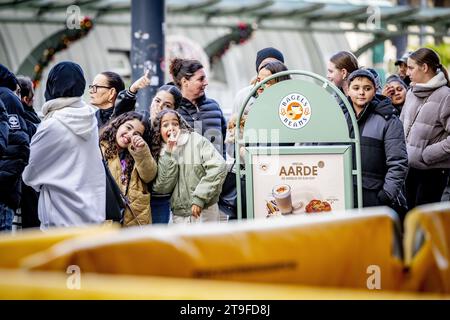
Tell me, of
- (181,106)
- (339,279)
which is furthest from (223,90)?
(339,279)

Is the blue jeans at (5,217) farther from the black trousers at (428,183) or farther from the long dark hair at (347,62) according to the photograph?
the black trousers at (428,183)

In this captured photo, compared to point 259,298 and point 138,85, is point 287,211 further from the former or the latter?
point 259,298

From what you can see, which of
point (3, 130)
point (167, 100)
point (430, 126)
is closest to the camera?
point (3, 130)

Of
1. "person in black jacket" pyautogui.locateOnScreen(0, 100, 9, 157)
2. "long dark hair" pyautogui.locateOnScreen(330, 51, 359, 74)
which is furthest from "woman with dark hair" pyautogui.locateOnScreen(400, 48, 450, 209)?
"person in black jacket" pyautogui.locateOnScreen(0, 100, 9, 157)

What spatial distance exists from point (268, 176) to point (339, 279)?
14.4 feet

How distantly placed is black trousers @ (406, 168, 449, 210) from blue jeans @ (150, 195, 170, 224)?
240 centimetres

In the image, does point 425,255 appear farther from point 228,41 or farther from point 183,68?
point 228,41

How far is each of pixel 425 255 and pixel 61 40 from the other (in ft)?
77.1

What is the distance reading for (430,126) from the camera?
9.36m

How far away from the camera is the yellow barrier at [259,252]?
2.91m

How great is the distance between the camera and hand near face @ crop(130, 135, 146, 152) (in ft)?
26.2

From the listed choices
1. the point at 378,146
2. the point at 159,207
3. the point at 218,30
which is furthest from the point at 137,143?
the point at 218,30

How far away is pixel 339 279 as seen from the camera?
3.38 meters

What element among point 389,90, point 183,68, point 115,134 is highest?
point 389,90
